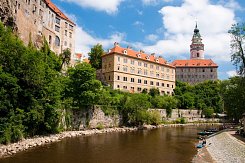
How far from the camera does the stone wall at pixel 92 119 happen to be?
31766mm

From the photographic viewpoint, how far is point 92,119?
34344mm

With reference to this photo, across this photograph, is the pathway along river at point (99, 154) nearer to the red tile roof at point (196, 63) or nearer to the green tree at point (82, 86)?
the green tree at point (82, 86)

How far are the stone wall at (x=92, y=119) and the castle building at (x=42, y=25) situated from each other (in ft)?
47.2

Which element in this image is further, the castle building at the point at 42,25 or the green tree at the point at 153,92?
the green tree at the point at 153,92

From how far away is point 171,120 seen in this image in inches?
2072

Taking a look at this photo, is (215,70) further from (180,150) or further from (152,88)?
(180,150)

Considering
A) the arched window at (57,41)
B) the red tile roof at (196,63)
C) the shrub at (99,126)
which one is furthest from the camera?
the red tile roof at (196,63)

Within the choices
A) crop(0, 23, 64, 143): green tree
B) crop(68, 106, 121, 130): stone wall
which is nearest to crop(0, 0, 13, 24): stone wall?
crop(0, 23, 64, 143): green tree

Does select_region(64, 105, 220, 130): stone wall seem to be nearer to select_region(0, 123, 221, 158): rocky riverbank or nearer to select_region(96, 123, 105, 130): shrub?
select_region(96, 123, 105, 130): shrub

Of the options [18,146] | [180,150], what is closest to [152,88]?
[180,150]

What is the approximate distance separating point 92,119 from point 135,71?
79.1 feet

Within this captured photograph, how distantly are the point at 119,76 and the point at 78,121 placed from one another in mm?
21487

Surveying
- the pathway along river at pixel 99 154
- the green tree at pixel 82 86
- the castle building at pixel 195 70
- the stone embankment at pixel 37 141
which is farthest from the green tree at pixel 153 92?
the castle building at pixel 195 70

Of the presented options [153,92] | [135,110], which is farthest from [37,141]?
[153,92]
